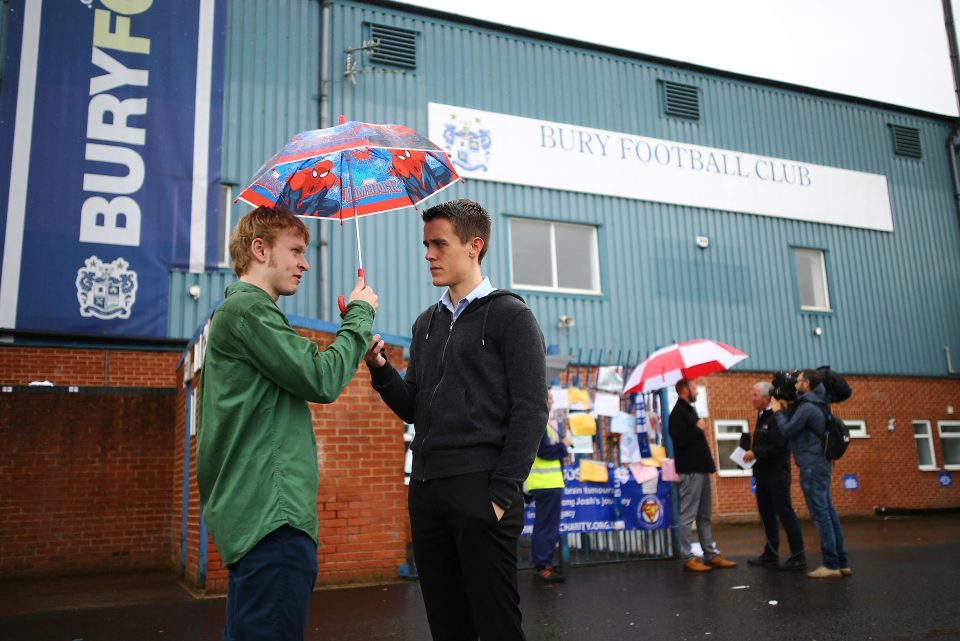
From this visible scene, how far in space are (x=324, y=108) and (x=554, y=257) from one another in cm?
497

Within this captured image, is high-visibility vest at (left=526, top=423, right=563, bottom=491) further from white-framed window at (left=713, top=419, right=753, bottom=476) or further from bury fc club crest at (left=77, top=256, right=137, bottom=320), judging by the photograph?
white-framed window at (left=713, top=419, right=753, bottom=476)

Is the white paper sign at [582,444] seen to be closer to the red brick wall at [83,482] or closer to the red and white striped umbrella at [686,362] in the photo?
the red and white striped umbrella at [686,362]

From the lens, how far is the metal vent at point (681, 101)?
16.9 meters

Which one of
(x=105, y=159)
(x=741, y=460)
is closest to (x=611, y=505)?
(x=741, y=460)

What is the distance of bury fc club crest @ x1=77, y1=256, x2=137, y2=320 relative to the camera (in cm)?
1158

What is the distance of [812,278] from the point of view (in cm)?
1798

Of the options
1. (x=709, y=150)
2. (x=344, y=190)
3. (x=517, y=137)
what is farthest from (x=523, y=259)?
(x=344, y=190)

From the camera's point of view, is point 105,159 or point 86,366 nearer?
point 86,366

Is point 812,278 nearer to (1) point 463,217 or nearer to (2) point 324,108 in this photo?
(2) point 324,108

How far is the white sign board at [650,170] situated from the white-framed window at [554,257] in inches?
31.7

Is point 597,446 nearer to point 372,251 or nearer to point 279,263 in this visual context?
point 372,251

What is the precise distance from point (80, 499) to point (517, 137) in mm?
9591

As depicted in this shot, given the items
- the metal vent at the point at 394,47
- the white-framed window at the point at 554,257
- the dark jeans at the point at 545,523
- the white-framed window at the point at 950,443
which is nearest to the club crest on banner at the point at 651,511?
the dark jeans at the point at 545,523

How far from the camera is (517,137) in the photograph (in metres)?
15.1
